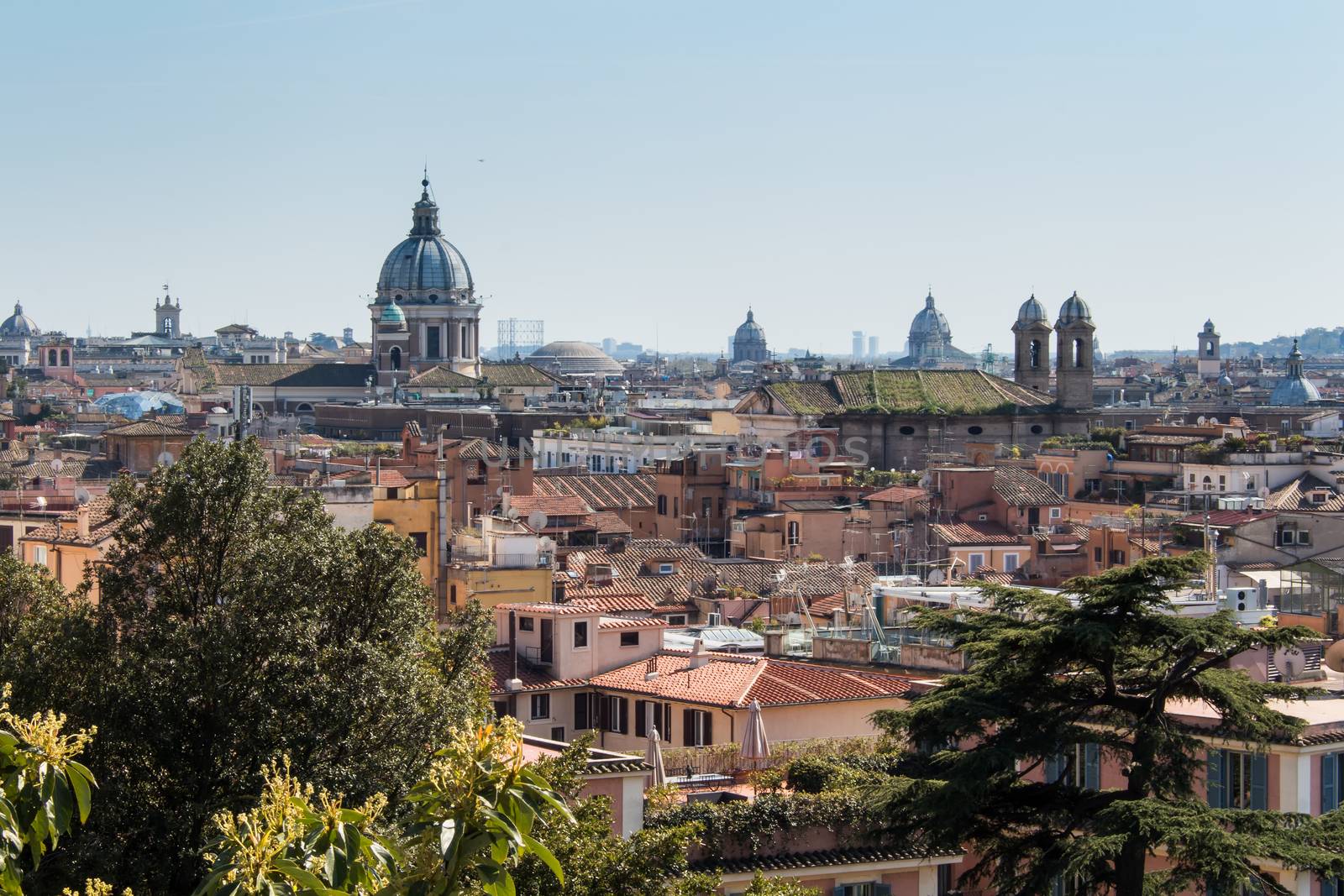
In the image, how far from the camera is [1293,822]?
15.1m

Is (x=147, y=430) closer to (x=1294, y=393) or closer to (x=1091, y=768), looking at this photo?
(x=1091, y=768)

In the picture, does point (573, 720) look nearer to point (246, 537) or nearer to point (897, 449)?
point (246, 537)

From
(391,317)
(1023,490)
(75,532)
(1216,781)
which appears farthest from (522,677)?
(391,317)

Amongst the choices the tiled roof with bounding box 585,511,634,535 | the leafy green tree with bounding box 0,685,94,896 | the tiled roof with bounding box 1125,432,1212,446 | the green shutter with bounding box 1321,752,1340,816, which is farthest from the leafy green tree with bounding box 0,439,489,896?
the tiled roof with bounding box 1125,432,1212,446

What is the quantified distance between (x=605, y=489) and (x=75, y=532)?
24239 mm

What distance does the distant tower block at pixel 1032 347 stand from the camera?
8300 centimetres

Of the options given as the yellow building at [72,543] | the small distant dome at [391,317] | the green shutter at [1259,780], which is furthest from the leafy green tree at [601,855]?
the small distant dome at [391,317]

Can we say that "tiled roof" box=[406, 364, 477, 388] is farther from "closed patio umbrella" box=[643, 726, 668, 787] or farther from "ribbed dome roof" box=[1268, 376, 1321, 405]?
"closed patio umbrella" box=[643, 726, 668, 787]

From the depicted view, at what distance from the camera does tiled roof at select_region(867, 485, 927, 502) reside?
46.2 meters

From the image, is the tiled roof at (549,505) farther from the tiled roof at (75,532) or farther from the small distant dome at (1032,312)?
the small distant dome at (1032,312)

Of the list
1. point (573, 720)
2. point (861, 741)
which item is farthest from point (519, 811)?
point (573, 720)

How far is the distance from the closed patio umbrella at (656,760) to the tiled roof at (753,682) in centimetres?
245

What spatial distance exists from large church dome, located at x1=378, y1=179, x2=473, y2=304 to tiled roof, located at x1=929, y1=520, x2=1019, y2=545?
9518 cm

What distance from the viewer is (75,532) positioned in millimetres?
28734
